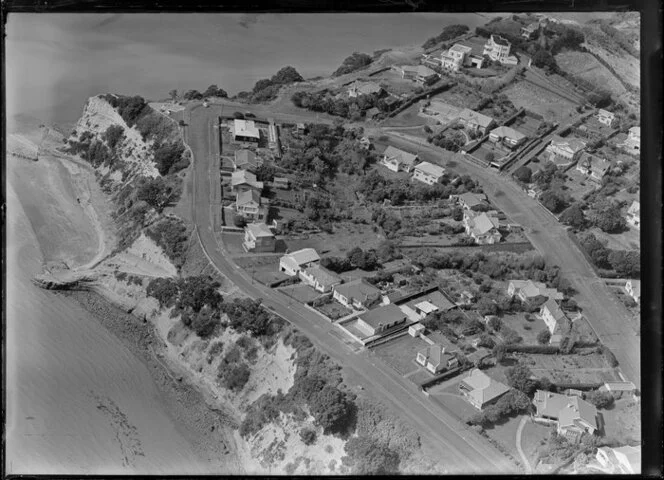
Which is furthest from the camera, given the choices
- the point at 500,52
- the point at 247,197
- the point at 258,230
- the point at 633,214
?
the point at 500,52

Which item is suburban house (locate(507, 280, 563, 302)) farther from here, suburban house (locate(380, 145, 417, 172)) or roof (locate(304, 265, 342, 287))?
suburban house (locate(380, 145, 417, 172))

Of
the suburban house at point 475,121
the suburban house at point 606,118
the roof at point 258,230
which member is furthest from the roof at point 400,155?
the suburban house at point 606,118

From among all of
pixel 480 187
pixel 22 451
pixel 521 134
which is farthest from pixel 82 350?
pixel 521 134

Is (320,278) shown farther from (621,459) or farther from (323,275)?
(621,459)

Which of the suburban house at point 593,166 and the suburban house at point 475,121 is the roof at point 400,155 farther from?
the suburban house at point 593,166

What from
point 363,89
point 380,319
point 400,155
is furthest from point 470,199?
point 363,89

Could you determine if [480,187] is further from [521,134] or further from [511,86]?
[511,86]
